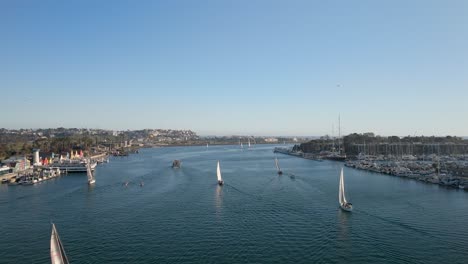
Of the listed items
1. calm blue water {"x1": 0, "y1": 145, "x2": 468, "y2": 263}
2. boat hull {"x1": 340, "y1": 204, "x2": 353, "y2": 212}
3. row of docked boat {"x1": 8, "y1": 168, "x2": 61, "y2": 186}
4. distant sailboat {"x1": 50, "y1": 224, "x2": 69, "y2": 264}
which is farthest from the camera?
row of docked boat {"x1": 8, "y1": 168, "x2": 61, "y2": 186}

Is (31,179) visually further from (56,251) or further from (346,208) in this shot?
(346,208)

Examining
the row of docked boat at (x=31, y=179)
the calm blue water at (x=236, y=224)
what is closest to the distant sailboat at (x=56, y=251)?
the calm blue water at (x=236, y=224)

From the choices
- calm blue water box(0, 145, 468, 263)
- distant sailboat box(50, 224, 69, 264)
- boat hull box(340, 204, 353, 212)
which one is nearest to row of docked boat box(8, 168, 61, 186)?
calm blue water box(0, 145, 468, 263)

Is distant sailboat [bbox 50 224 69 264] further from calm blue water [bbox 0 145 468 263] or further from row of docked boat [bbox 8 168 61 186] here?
row of docked boat [bbox 8 168 61 186]

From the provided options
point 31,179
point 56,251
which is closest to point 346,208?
point 56,251

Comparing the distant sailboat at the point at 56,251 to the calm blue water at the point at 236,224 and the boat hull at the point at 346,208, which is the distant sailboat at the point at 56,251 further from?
the boat hull at the point at 346,208

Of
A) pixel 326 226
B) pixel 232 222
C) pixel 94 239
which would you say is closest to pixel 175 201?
pixel 232 222

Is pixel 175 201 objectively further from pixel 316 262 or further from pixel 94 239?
pixel 316 262

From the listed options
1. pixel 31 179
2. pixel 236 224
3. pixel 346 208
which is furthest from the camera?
pixel 31 179
